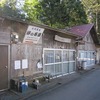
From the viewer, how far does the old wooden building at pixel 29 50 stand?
8141mm

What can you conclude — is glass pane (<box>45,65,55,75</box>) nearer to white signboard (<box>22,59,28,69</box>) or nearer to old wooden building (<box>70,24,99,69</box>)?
white signboard (<box>22,59,28,69</box>)

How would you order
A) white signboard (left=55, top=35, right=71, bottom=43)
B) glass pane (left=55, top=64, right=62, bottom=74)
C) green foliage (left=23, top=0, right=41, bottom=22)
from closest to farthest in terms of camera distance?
white signboard (left=55, top=35, right=71, bottom=43)
glass pane (left=55, top=64, right=62, bottom=74)
green foliage (left=23, top=0, right=41, bottom=22)

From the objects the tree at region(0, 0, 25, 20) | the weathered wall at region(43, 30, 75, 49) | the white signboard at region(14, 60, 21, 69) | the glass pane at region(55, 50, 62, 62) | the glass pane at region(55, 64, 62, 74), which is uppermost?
the tree at region(0, 0, 25, 20)

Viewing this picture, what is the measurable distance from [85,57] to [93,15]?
1562cm

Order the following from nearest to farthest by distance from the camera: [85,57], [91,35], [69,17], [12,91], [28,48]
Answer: [12,91] < [28,48] < [85,57] < [91,35] < [69,17]

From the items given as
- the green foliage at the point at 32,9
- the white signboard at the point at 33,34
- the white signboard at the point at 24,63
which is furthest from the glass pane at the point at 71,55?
the green foliage at the point at 32,9

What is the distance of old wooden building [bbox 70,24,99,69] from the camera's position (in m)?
17.4

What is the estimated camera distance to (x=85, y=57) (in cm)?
1917

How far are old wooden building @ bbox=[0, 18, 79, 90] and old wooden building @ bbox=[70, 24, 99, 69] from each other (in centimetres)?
432

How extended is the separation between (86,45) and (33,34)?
11314 millimetres

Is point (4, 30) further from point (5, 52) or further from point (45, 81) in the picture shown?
point (45, 81)

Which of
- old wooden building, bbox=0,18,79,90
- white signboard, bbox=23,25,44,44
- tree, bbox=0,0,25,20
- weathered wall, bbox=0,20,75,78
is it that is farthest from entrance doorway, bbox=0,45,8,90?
tree, bbox=0,0,25,20

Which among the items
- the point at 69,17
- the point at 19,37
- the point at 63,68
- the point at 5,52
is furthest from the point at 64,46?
the point at 69,17

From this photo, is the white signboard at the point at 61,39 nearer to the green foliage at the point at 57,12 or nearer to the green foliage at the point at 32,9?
the green foliage at the point at 57,12
